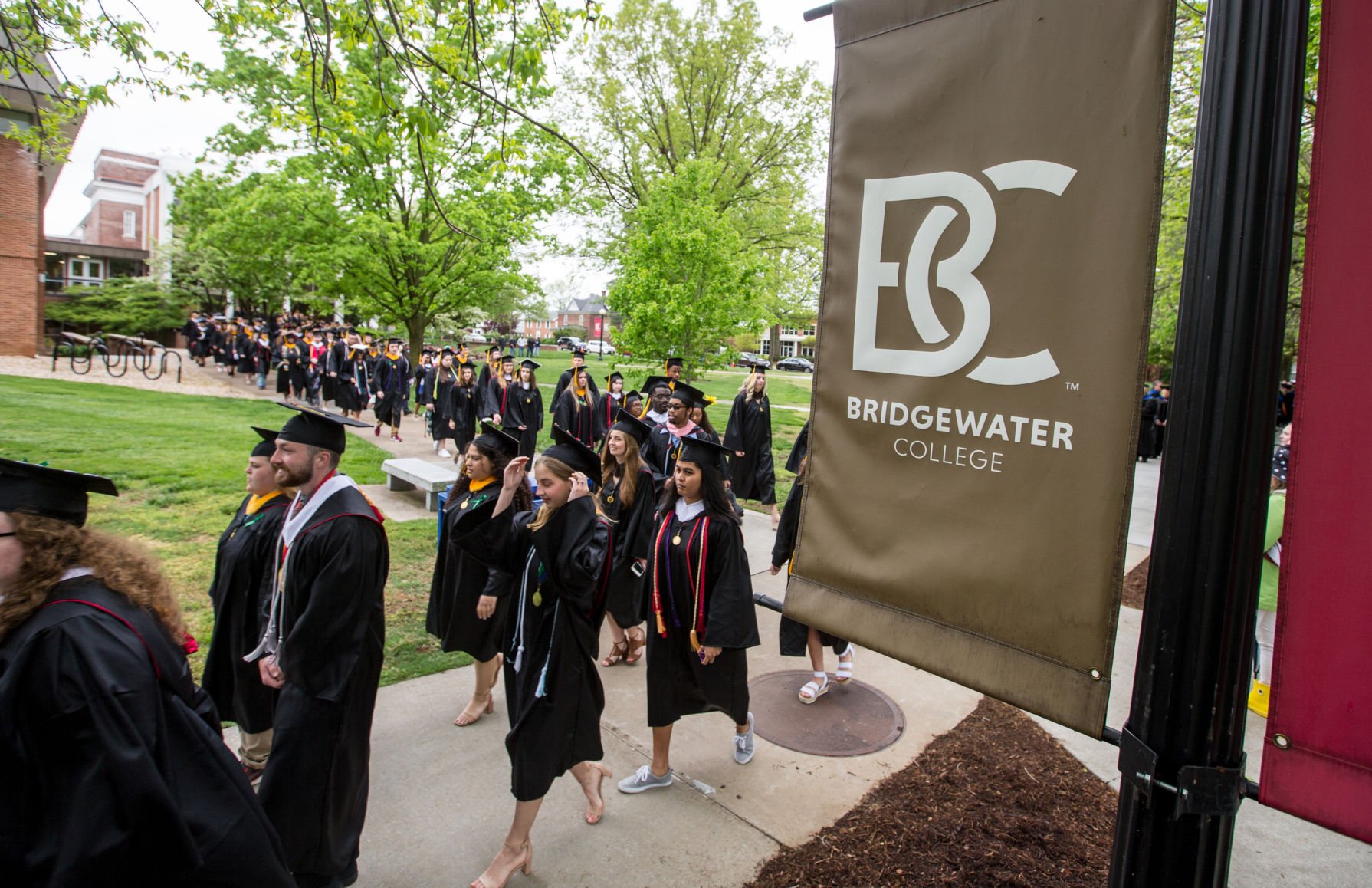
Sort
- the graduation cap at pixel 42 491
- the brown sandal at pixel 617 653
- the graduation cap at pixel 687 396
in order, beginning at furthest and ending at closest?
the graduation cap at pixel 687 396, the brown sandal at pixel 617 653, the graduation cap at pixel 42 491

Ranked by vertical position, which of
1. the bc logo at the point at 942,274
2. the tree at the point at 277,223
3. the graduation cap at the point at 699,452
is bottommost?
the graduation cap at the point at 699,452

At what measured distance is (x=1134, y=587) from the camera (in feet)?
24.5

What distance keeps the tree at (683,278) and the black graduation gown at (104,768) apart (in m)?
9.72

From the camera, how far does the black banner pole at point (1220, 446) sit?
120 cm

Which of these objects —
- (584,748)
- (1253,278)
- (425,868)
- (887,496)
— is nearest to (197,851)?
(425,868)

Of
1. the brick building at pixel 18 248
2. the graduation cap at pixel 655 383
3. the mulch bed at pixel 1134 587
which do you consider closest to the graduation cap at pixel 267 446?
the graduation cap at pixel 655 383

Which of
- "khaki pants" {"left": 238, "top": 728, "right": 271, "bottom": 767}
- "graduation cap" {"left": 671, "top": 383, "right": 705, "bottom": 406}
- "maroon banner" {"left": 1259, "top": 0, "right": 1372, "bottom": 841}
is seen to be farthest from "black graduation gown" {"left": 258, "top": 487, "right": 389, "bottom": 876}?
"graduation cap" {"left": 671, "top": 383, "right": 705, "bottom": 406}

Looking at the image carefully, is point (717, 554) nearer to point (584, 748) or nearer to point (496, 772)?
point (584, 748)

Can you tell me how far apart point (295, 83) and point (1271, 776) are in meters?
20.4

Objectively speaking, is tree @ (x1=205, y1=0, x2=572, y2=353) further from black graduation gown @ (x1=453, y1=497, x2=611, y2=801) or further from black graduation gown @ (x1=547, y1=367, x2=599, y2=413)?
black graduation gown @ (x1=453, y1=497, x2=611, y2=801)

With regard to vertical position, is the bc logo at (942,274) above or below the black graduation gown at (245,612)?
above

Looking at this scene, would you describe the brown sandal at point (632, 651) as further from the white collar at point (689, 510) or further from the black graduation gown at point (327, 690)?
the black graduation gown at point (327, 690)

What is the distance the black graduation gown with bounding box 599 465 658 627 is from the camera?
496 cm

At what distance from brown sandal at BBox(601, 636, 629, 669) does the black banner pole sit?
179 inches
